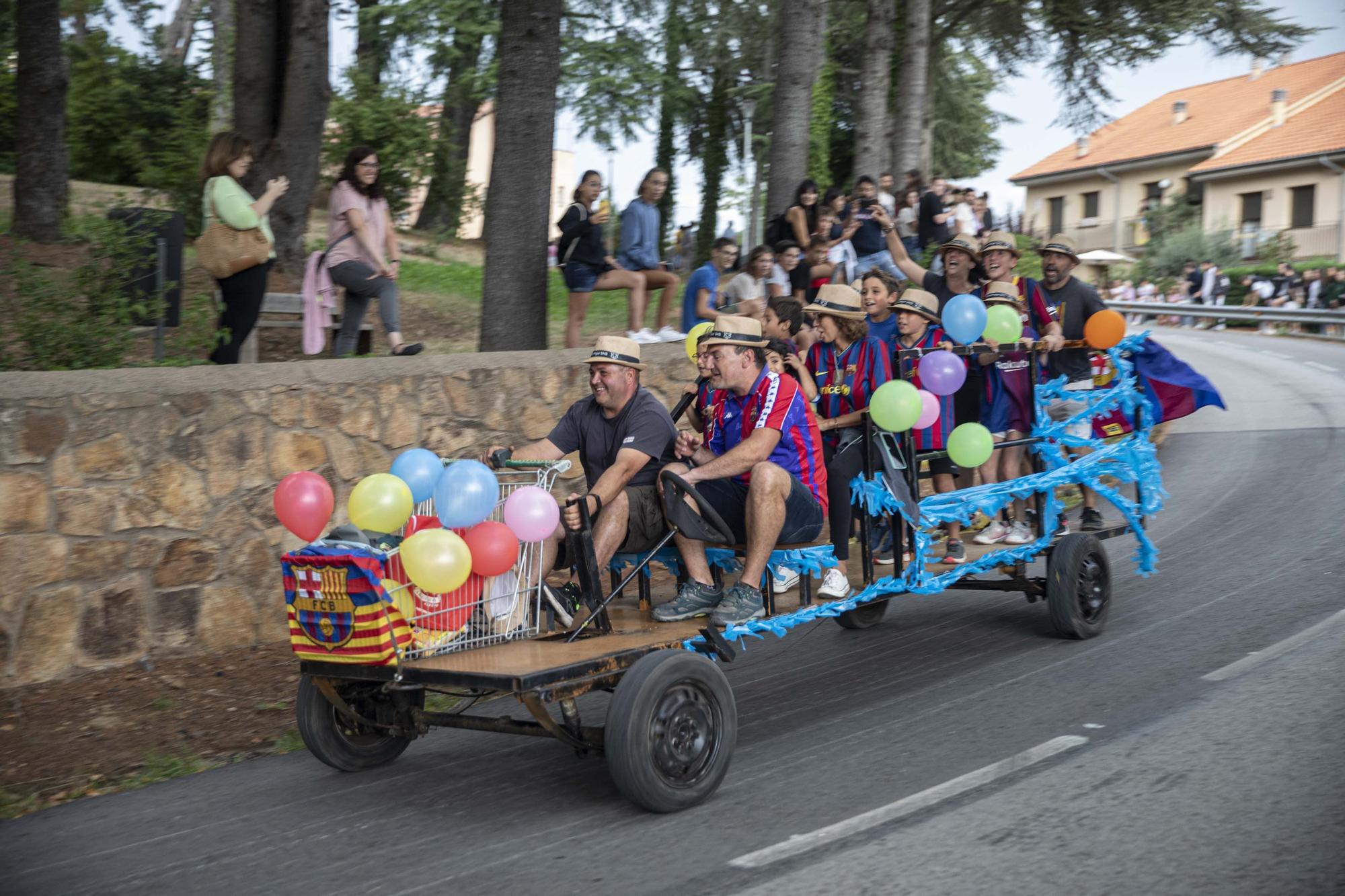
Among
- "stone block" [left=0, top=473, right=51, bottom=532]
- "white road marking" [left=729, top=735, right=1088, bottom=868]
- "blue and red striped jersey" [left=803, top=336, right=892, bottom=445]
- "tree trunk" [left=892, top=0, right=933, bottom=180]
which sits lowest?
"white road marking" [left=729, top=735, right=1088, bottom=868]

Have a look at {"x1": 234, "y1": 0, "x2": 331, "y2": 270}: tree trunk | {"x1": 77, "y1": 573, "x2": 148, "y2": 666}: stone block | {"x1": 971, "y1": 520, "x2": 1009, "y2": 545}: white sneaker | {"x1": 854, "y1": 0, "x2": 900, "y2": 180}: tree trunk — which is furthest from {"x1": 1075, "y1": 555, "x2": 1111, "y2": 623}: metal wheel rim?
{"x1": 854, "y1": 0, "x2": 900, "y2": 180}: tree trunk

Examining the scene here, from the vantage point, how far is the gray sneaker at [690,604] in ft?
19.8

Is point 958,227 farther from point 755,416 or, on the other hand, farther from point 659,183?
point 755,416

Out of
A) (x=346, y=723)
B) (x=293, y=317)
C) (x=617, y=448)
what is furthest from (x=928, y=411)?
(x=293, y=317)

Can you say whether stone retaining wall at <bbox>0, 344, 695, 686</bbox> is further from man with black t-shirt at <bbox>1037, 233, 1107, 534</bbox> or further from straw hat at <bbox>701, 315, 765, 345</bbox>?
man with black t-shirt at <bbox>1037, 233, 1107, 534</bbox>

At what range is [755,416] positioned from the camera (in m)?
6.50

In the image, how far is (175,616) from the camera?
7.30m

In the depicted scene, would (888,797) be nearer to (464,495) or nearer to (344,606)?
(464,495)

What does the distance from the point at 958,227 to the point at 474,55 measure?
12.6 metres

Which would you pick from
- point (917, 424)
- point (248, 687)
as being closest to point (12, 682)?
point (248, 687)

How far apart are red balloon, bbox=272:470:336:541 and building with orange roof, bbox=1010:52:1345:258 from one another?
3858cm

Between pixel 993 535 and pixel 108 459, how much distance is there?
5.08 metres

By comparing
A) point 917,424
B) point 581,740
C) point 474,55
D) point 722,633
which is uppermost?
point 474,55

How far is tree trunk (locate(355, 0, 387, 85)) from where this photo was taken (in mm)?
24298
